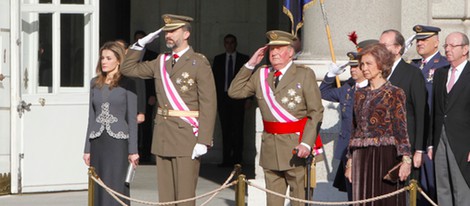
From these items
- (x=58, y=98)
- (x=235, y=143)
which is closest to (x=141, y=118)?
(x=58, y=98)

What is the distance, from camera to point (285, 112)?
1108 cm

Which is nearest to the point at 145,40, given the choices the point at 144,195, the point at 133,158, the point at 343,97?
the point at 133,158

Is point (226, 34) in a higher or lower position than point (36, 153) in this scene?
higher

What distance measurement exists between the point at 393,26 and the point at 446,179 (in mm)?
2394

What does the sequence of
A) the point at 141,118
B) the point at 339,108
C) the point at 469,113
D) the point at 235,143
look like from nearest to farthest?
the point at 469,113 < the point at 141,118 < the point at 339,108 < the point at 235,143

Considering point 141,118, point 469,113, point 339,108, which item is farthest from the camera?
point 339,108

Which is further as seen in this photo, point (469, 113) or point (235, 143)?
point (235, 143)

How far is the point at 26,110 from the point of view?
46.1ft

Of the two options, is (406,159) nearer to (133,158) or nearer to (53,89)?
(133,158)

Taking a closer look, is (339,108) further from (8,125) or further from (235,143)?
(235,143)

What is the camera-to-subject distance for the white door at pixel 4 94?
14.0 meters

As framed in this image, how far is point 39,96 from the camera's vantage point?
14047 millimetres

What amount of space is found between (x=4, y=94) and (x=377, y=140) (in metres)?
4.79

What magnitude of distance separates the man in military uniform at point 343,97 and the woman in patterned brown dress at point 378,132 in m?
0.81
